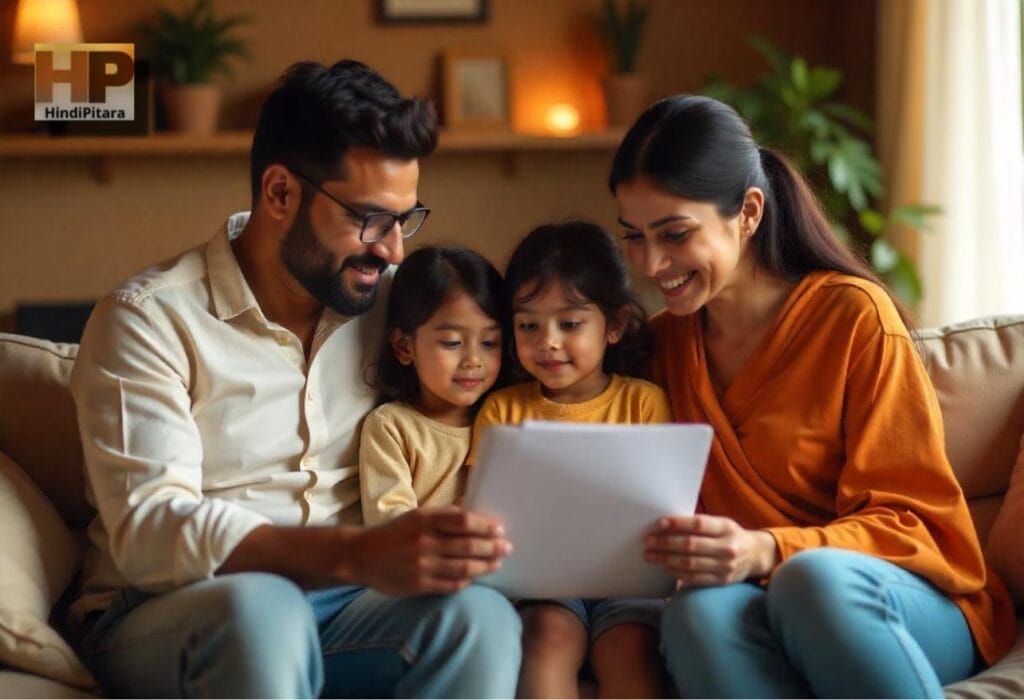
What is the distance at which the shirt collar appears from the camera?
1.91m

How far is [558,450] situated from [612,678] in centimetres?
41

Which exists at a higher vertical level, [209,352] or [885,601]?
[209,352]

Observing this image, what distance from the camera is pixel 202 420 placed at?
6.22 ft


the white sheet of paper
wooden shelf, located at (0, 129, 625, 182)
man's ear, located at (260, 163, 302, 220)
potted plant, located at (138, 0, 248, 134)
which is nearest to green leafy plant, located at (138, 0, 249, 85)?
potted plant, located at (138, 0, 248, 134)

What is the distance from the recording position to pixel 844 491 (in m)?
1.83

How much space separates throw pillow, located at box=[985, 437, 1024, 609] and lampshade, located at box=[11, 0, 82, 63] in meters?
3.47

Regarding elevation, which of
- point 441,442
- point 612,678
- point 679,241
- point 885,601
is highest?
point 679,241

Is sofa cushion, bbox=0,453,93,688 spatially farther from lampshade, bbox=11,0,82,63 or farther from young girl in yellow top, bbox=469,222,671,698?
lampshade, bbox=11,0,82,63

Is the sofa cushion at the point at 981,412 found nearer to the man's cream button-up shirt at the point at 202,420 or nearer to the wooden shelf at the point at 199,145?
the man's cream button-up shirt at the point at 202,420

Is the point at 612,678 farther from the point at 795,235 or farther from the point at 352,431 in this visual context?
the point at 795,235

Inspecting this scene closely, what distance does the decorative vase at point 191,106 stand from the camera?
4609 millimetres

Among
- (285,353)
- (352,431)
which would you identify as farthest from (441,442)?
(285,353)

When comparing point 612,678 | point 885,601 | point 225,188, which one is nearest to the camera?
point 885,601
